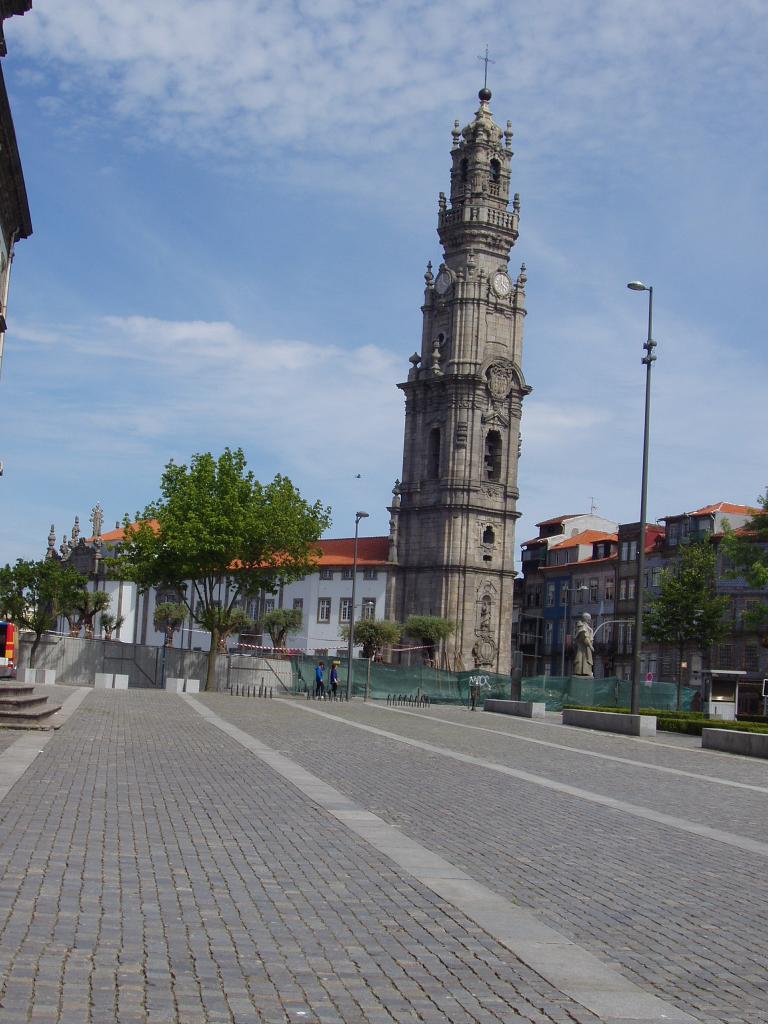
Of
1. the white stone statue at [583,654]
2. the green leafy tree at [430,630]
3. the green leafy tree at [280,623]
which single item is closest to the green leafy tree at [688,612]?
the green leafy tree at [430,630]

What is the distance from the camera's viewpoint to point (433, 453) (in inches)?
4181

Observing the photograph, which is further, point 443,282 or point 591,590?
point 591,590

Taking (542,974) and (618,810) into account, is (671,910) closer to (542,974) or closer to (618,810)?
(542,974)

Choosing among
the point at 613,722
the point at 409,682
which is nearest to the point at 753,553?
the point at 409,682

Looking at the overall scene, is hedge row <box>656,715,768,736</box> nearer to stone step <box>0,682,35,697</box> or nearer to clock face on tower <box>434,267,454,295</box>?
stone step <box>0,682,35,697</box>

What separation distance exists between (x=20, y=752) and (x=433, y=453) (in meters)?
89.6

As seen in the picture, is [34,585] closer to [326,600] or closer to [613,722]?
[326,600]

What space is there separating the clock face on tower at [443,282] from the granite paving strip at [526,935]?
315 feet

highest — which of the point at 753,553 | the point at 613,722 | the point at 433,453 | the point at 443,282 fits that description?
the point at 443,282

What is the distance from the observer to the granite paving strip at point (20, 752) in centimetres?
1426

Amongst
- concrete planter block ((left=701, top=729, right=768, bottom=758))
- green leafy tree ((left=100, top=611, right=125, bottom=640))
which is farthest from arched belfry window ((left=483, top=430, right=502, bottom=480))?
concrete planter block ((left=701, top=729, right=768, bottom=758))

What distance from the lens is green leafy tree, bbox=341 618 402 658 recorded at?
327ft

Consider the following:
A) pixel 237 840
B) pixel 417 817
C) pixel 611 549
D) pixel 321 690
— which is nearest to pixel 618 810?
pixel 417 817

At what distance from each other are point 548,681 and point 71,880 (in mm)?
44107
